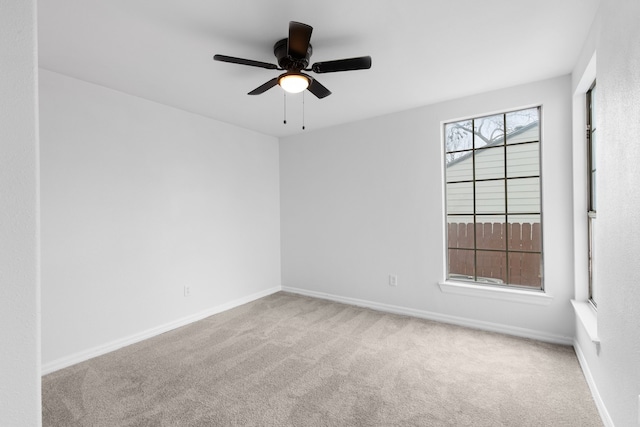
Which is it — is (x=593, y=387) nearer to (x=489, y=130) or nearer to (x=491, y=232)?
(x=491, y=232)

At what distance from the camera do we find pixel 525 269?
3156mm

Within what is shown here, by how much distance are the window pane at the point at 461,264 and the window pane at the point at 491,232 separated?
0.54 ft

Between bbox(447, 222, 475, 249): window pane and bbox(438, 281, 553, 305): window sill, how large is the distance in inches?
17.3

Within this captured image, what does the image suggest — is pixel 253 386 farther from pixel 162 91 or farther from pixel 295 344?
pixel 162 91

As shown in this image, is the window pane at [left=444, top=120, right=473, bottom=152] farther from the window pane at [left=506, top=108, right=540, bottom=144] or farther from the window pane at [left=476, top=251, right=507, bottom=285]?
the window pane at [left=476, top=251, right=507, bottom=285]

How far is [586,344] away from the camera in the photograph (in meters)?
2.32

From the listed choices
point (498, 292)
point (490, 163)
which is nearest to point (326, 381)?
point (498, 292)

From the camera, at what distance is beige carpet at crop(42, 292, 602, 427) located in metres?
1.95

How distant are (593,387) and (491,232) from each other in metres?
1.59

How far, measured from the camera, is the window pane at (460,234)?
3.47 meters

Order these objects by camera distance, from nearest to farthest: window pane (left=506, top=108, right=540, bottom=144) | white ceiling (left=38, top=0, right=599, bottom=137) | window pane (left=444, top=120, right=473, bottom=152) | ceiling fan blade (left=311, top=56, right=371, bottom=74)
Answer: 1. white ceiling (left=38, top=0, right=599, bottom=137)
2. ceiling fan blade (left=311, top=56, right=371, bottom=74)
3. window pane (left=506, top=108, right=540, bottom=144)
4. window pane (left=444, top=120, right=473, bottom=152)

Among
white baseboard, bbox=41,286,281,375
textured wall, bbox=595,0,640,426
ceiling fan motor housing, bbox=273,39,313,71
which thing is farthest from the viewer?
white baseboard, bbox=41,286,281,375

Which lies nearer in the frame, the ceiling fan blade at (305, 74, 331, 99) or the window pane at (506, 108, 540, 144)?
the ceiling fan blade at (305, 74, 331, 99)

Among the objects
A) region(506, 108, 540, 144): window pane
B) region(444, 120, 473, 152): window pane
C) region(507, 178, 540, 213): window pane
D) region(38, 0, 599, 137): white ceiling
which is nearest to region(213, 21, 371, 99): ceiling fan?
region(38, 0, 599, 137): white ceiling
